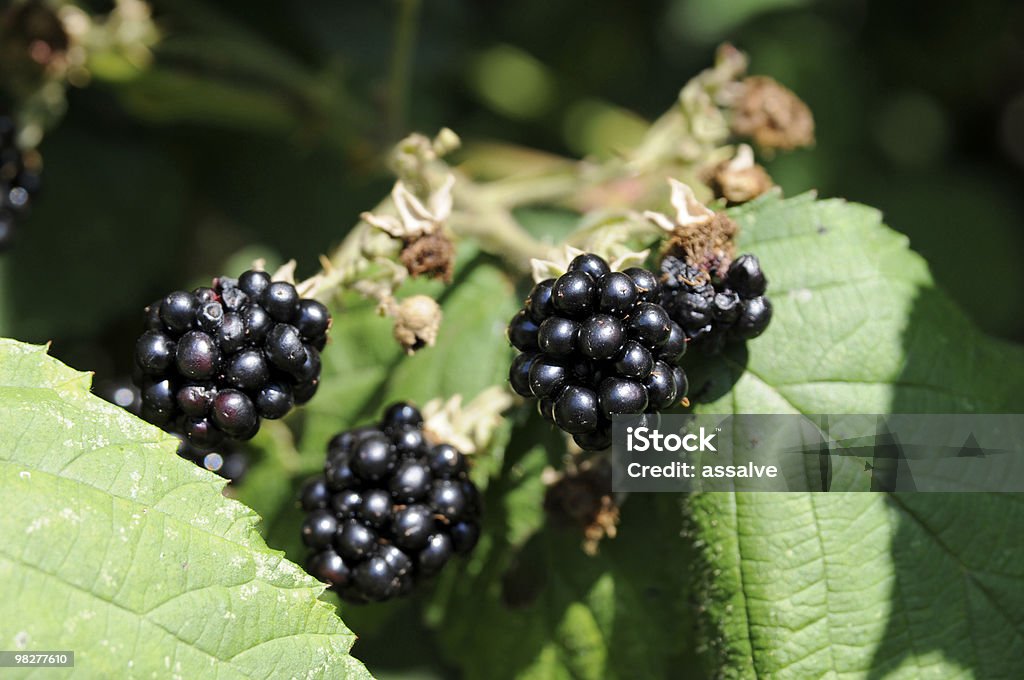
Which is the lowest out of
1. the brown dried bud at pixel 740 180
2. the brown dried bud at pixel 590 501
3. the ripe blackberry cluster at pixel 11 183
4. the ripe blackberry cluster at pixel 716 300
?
the brown dried bud at pixel 590 501

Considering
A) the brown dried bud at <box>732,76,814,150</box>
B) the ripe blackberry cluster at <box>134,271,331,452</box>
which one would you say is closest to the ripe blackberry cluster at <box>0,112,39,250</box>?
the ripe blackberry cluster at <box>134,271,331,452</box>

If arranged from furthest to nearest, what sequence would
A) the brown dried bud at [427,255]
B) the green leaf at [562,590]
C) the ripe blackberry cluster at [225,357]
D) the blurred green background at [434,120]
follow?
1. the blurred green background at [434,120]
2. the green leaf at [562,590]
3. the brown dried bud at [427,255]
4. the ripe blackberry cluster at [225,357]

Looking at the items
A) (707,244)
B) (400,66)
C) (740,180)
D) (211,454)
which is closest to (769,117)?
(740,180)

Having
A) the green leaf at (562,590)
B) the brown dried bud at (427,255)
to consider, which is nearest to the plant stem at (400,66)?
the brown dried bud at (427,255)

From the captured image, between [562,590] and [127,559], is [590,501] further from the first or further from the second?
[127,559]

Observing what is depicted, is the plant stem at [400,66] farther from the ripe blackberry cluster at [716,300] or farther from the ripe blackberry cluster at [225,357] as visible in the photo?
the ripe blackberry cluster at [716,300]

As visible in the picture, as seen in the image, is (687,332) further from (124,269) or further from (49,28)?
(124,269)

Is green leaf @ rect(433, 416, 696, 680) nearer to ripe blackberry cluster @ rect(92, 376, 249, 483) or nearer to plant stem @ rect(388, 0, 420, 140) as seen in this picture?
ripe blackberry cluster @ rect(92, 376, 249, 483)

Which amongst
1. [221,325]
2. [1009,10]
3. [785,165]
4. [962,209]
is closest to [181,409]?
[221,325]
